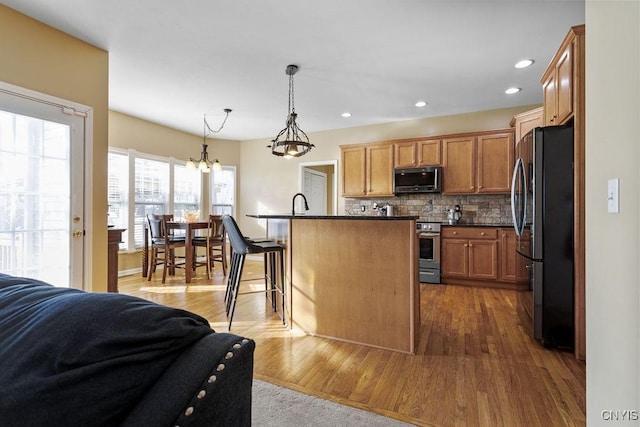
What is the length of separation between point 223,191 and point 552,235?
5632 millimetres

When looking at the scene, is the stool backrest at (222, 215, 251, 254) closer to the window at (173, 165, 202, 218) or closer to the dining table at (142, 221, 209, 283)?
the dining table at (142, 221, 209, 283)

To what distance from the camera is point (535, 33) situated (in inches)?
103

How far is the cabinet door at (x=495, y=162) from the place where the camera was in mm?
4285

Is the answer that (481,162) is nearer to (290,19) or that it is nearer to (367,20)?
(367,20)

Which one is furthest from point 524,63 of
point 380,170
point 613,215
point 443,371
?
point 443,371

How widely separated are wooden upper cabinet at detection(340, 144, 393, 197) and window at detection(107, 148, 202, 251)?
2.69 m

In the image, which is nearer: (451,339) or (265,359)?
(265,359)

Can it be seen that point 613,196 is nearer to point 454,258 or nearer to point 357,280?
point 357,280

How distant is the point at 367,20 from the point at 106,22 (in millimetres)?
2061

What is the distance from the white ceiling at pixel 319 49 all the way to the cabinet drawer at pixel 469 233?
1747mm

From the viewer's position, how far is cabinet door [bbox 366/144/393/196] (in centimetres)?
504

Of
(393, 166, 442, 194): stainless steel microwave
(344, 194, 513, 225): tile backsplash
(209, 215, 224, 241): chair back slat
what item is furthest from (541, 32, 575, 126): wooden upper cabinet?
(209, 215, 224, 241): chair back slat

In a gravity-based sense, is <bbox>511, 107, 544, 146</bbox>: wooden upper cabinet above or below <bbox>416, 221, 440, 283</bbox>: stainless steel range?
above

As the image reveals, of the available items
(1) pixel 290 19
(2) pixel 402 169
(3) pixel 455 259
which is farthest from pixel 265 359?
(2) pixel 402 169
